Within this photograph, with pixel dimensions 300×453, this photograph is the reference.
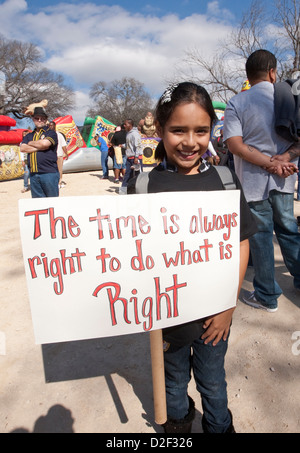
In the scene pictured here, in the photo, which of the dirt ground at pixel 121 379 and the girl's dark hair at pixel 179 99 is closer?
the girl's dark hair at pixel 179 99

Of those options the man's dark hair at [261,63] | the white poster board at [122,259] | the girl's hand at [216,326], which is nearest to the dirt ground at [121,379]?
the girl's hand at [216,326]

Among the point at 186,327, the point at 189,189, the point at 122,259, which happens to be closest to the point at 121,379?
the point at 186,327

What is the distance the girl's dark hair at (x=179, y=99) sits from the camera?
1.10m

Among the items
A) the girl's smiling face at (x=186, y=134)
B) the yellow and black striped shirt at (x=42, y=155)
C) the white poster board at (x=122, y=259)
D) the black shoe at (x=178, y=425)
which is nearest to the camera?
the white poster board at (x=122, y=259)

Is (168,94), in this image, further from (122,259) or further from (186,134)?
(122,259)

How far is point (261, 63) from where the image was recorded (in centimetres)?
200

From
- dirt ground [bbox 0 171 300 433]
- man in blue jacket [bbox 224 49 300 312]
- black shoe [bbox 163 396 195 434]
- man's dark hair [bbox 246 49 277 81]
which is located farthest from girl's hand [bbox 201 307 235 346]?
man's dark hair [bbox 246 49 277 81]

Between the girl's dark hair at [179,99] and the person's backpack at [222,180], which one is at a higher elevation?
the girl's dark hair at [179,99]

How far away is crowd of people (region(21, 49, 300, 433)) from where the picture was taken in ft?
3.72

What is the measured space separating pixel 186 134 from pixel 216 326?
0.74 m

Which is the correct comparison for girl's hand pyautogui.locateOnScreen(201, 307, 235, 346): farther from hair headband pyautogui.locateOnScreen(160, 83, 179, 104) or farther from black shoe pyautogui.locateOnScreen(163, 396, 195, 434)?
hair headband pyautogui.locateOnScreen(160, 83, 179, 104)

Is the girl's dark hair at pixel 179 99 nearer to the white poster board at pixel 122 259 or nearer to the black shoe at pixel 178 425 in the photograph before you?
the white poster board at pixel 122 259

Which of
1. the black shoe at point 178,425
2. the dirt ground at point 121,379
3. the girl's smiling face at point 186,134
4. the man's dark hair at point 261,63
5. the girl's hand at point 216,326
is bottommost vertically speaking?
the dirt ground at point 121,379

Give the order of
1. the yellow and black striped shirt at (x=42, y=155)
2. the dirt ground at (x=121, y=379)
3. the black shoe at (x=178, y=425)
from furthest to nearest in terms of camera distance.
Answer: the yellow and black striped shirt at (x=42, y=155)
the dirt ground at (x=121, y=379)
the black shoe at (x=178, y=425)
